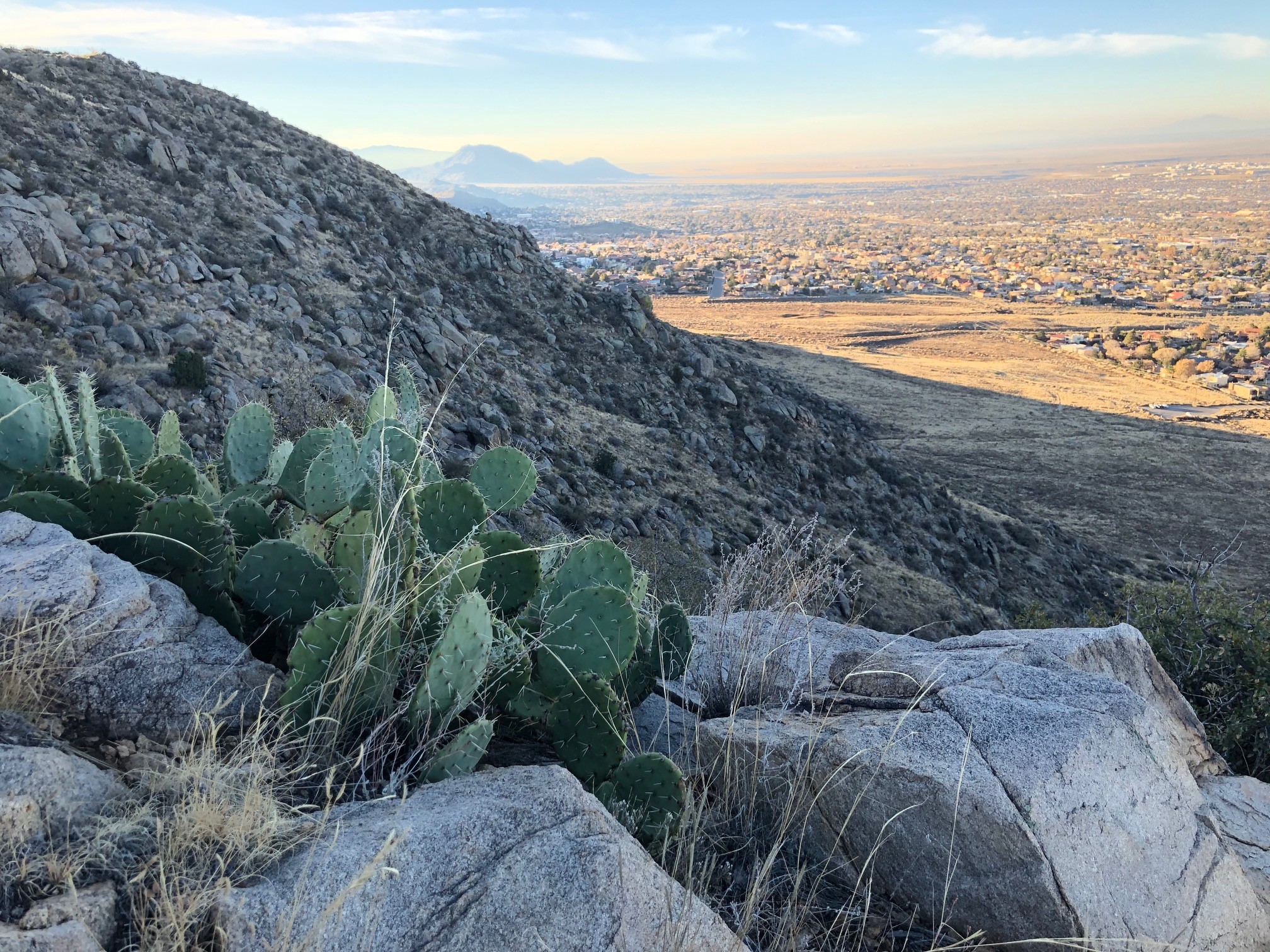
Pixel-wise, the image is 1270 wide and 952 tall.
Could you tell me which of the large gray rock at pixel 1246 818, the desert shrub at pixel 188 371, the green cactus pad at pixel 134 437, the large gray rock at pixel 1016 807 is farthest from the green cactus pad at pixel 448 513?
the desert shrub at pixel 188 371

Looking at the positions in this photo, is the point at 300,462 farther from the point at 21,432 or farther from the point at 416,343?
the point at 416,343

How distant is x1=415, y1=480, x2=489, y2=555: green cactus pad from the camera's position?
10.7ft

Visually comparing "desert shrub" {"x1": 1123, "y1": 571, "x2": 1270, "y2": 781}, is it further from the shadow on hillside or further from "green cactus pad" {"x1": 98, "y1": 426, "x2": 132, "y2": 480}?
the shadow on hillside

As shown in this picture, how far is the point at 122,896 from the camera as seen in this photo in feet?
5.90

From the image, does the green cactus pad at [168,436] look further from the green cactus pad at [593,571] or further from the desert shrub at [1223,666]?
the desert shrub at [1223,666]

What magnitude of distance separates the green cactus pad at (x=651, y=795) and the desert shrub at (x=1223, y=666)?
14.4 feet

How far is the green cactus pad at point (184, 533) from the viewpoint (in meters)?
3.04

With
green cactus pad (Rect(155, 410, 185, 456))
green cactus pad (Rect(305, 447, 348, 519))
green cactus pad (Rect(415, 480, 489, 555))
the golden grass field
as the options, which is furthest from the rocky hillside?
green cactus pad (Rect(415, 480, 489, 555))

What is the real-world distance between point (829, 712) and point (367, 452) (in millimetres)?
2034

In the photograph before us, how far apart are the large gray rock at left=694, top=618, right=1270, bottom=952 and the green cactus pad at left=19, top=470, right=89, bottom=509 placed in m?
2.64

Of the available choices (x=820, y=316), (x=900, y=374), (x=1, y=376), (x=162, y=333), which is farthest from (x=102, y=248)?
(x=820, y=316)

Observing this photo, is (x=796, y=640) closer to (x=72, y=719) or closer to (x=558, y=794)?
(x=558, y=794)

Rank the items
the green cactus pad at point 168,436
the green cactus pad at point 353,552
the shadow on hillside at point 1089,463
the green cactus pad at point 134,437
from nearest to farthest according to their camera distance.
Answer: the green cactus pad at point 353,552, the green cactus pad at point 134,437, the green cactus pad at point 168,436, the shadow on hillside at point 1089,463

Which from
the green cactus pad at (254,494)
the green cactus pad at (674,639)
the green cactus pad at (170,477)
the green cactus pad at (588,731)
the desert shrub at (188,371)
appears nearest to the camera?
the green cactus pad at (588,731)
